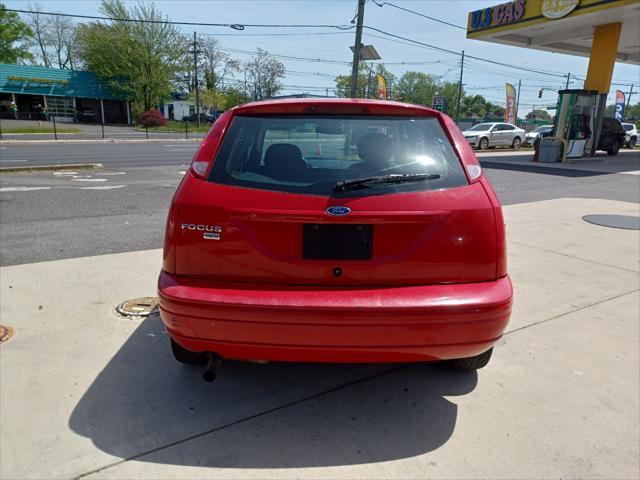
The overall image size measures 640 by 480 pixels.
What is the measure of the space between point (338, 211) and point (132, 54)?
2292 inches

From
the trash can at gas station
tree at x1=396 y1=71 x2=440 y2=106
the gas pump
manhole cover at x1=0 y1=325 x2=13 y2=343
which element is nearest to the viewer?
manhole cover at x1=0 y1=325 x2=13 y2=343

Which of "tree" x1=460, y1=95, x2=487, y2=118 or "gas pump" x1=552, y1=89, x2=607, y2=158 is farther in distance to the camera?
"tree" x1=460, y1=95, x2=487, y2=118

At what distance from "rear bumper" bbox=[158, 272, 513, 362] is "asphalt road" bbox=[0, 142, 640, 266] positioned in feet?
11.4

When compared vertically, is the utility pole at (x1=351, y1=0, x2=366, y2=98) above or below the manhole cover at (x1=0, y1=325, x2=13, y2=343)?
above

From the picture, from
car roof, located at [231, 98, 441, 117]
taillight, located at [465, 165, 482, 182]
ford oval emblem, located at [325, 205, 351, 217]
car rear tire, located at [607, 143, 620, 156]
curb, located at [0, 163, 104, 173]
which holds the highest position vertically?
car roof, located at [231, 98, 441, 117]

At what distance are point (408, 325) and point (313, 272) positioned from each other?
0.51 metres

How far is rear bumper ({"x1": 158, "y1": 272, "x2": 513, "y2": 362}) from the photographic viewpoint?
212 cm

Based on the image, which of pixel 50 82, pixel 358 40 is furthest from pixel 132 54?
pixel 358 40

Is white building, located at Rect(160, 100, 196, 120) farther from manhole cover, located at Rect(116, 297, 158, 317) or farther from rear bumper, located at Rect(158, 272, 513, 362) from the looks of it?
rear bumper, located at Rect(158, 272, 513, 362)

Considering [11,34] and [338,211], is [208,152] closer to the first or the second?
[338,211]

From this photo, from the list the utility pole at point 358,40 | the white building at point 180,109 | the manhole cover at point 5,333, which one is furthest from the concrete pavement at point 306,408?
the white building at point 180,109

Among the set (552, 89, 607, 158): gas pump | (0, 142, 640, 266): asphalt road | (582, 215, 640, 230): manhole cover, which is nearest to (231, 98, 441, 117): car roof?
(0, 142, 640, 266): asphalt road

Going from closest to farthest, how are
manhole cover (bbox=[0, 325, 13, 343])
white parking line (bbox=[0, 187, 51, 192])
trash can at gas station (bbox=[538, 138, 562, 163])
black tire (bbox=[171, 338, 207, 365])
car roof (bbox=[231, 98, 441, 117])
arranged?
car roof (bbox=[231, 98, 441, 117]) → black tire (bbox=[171, 338, 207, 365]) → manhole cover (bbox=[0, 325, 13, 343]) → white parking line (bbox=[0, 187, 51, 192]) → trash can at gas station (bbox=[538, 138, 562, 163])

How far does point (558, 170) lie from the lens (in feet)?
53.2
